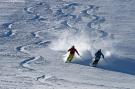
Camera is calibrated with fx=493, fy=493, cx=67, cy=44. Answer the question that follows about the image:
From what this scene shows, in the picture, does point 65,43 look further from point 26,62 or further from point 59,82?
point 59,82

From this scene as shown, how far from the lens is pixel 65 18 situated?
3853cm

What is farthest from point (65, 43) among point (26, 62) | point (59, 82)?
point (59, 82)

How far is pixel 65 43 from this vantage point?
28609mm

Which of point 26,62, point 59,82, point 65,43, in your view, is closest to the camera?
point 59,82

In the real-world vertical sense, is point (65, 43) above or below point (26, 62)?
below

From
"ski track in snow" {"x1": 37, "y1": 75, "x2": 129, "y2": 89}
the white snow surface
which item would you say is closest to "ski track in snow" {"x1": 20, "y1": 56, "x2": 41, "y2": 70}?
the white snow surface

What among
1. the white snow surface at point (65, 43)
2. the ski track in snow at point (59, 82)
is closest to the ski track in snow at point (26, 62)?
the white snow surface at point (65, 43)

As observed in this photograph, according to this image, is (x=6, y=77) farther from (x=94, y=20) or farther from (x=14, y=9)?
(x=14, y=9)

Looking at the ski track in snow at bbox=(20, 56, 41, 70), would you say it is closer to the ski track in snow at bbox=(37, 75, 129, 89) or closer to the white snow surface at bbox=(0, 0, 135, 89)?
the white snow surface at bbox=(0, 0, 135, 89)

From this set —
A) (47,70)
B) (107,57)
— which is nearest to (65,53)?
(107,57)

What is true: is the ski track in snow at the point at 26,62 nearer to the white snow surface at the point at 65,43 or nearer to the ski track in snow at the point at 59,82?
the white snow surface at the point at 65,43

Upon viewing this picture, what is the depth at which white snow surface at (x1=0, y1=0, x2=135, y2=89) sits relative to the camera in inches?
782

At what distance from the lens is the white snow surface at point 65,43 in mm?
19861

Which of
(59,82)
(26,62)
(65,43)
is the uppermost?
(59,82)
